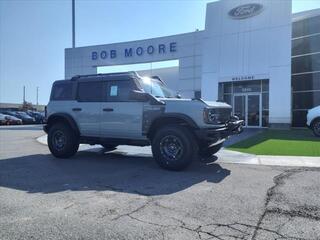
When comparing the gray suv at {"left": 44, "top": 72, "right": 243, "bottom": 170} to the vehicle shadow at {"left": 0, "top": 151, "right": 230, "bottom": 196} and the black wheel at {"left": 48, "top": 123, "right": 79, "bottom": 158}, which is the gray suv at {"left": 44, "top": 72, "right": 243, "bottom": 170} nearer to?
the black wheel at {"left": 48, "top": 123, "right": 79, "bottom": 158}

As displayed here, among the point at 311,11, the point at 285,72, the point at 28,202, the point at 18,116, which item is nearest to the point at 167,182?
the point at 28,202

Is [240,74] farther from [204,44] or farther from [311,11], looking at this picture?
[311,11]

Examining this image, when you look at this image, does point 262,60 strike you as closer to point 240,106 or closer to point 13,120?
point 240,106

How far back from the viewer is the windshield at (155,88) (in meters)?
9.58

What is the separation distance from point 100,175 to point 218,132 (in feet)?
9.20

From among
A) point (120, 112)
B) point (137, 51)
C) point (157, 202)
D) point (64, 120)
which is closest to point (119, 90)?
point (120, 112)

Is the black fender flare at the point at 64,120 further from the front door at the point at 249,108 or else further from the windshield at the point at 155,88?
the front door at the point at 249,108

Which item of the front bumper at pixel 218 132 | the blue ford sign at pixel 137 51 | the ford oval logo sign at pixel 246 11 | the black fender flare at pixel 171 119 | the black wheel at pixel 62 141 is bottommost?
the black wheel at pixel 62 141

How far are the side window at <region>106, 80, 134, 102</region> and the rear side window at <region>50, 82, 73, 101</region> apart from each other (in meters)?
1.44

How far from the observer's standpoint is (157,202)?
5734mm

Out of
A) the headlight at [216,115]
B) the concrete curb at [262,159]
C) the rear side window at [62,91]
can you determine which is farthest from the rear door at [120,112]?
the concrete curb at [262,159]

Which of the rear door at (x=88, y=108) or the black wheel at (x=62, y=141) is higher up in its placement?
the rear door at (x=88, y=108)

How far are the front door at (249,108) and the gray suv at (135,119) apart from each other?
49.6 feet

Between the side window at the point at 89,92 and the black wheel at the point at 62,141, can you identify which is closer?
the side window at the point at 89,92
